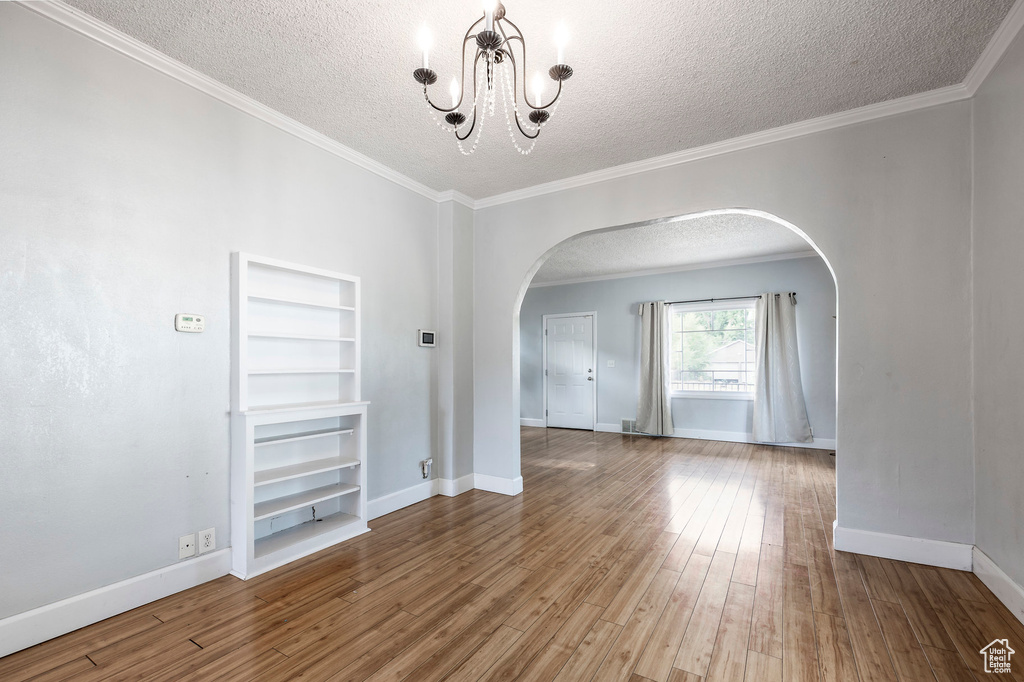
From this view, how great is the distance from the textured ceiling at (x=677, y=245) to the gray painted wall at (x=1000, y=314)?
227 cm

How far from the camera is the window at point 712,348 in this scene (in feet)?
22.3

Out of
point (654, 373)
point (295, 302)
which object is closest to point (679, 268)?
point (654, 373)

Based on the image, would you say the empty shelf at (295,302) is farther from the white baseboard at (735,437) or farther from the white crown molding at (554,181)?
the white baseboard at (735,437)

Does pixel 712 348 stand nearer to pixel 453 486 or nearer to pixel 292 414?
pixel 453 486

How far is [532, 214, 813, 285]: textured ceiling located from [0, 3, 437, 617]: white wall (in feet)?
10.0

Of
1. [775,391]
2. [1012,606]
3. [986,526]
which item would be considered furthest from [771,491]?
[775,391]

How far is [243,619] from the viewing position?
2.15 metres

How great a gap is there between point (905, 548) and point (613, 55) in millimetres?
3257

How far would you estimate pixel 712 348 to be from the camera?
7062mm

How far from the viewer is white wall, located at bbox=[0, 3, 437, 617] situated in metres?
1.94

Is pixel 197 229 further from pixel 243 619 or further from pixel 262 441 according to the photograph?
pixel 243 619

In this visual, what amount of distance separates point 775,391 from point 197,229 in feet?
22.1

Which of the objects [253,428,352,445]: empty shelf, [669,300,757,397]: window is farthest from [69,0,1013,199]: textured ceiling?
[669,300,757,397]: window

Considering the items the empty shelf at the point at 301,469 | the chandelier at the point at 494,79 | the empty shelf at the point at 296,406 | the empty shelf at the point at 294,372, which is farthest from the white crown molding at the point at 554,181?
the empty shelf at the point at 301,469
